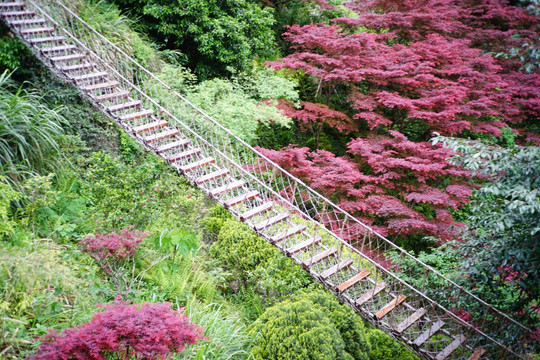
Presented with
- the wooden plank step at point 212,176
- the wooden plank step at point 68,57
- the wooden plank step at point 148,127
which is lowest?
the wooden plank step at point 212,176

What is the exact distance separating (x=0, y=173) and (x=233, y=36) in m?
6.12

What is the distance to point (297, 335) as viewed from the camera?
4.60 m

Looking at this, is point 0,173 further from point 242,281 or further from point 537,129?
point 537,129

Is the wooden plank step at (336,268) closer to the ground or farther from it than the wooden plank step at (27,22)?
closer to the ground

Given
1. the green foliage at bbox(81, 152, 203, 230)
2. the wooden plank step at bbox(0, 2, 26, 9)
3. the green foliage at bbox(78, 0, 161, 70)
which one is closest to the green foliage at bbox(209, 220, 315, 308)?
the green foliage at bbox(81, 152, 203, 230)

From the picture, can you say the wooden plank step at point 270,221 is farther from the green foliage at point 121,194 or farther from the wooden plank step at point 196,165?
the wooden plank step at point 196,165

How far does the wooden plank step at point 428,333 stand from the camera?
16.1ft

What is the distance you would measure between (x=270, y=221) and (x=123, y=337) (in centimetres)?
290

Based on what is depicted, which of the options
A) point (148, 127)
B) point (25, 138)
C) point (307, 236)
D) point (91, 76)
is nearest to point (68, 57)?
point (91, 76)

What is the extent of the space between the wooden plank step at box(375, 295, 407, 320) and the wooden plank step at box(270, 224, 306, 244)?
153cm

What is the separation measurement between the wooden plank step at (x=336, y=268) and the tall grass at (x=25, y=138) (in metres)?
4.29

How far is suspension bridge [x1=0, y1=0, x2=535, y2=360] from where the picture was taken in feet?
15.8

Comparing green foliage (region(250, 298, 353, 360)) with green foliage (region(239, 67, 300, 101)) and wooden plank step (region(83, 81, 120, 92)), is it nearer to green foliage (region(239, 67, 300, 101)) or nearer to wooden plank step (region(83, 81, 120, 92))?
A: wooden plank step (region(83, 81, 120, 92))

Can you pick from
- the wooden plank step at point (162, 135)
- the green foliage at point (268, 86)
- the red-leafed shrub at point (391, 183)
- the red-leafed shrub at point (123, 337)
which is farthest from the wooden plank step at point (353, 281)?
the green foliage at point (268, 86)
